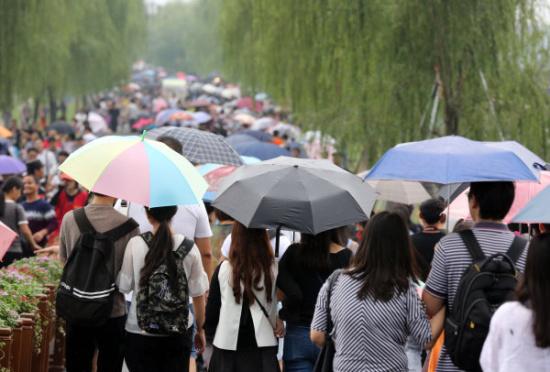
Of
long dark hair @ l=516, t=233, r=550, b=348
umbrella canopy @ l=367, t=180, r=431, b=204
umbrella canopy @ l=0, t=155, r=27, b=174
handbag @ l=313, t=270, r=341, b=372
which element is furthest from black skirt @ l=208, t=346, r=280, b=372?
umbrella canopy @ l=0, t=155, r=27, b=174

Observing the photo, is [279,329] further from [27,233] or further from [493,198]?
[27,233]

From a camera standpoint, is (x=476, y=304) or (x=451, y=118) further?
(x=451, y=118)

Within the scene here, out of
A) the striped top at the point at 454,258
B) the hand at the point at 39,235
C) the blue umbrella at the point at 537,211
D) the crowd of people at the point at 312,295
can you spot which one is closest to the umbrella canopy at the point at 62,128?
the hand at the point at 39,235

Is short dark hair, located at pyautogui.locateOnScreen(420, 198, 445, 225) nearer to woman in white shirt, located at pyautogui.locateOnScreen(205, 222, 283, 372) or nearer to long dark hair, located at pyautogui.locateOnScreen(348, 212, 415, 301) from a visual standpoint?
woman in white shirt, located at pyautogui.locateOnScreen(205, 222, 283, 372)

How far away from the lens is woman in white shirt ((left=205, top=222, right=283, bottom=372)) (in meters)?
6.55

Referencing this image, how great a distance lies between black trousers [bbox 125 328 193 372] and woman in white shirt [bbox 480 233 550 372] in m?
2.77

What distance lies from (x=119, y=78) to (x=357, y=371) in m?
45.8

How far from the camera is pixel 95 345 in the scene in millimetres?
Answer: 7312

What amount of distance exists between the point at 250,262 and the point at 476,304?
5.94 feet

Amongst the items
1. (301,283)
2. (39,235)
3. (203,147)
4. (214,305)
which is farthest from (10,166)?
(301,283)

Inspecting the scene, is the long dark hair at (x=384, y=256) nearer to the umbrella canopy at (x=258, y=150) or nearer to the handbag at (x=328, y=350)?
the handbag at (x=328, y=350)

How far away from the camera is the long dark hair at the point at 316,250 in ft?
21.5

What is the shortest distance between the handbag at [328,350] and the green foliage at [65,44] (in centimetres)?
1936

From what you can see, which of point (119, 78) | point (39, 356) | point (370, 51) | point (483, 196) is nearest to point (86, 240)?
point (39, 356)
